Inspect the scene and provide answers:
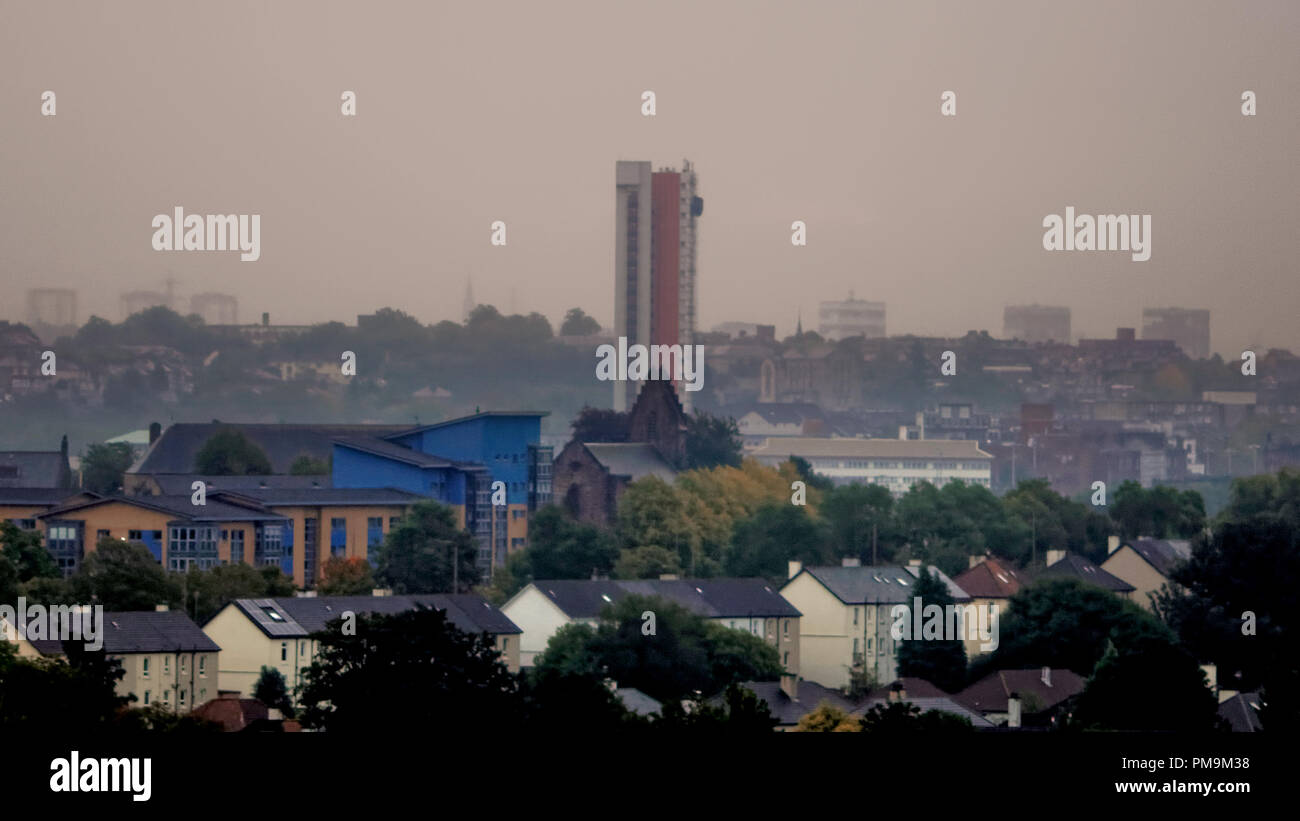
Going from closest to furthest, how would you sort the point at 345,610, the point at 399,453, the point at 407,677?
1. the point at 407,677
2. the point at 345,610
3. the point at 399,453

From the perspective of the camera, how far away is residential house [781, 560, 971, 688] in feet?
244

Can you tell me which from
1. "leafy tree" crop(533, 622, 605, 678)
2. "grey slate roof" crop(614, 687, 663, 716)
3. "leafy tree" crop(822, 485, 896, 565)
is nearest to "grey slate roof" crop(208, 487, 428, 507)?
"leafy tree" crop(822, 485, 896, 565)

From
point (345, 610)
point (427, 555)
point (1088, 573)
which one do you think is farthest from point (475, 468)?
point (345, 610)

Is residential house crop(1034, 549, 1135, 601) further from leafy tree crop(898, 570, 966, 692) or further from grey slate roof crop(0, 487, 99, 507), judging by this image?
grey slate roof crop(0, 487, 99, 507)

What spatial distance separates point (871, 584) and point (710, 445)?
5832cm

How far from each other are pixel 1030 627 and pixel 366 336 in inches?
3877

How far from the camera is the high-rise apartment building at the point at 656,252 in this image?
167125 millimetres

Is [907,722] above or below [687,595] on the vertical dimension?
below

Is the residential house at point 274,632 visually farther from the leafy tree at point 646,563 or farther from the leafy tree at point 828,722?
the leafy tree at point 646,563

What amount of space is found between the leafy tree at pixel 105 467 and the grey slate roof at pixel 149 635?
54.0m

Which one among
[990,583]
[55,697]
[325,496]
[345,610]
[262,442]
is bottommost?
[55,697]

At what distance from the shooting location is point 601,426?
136 metres

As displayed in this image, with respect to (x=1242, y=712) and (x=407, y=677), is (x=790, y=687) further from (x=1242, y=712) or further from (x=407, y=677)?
(x=407, y=677)

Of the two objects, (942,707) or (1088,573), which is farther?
(1088,573)
